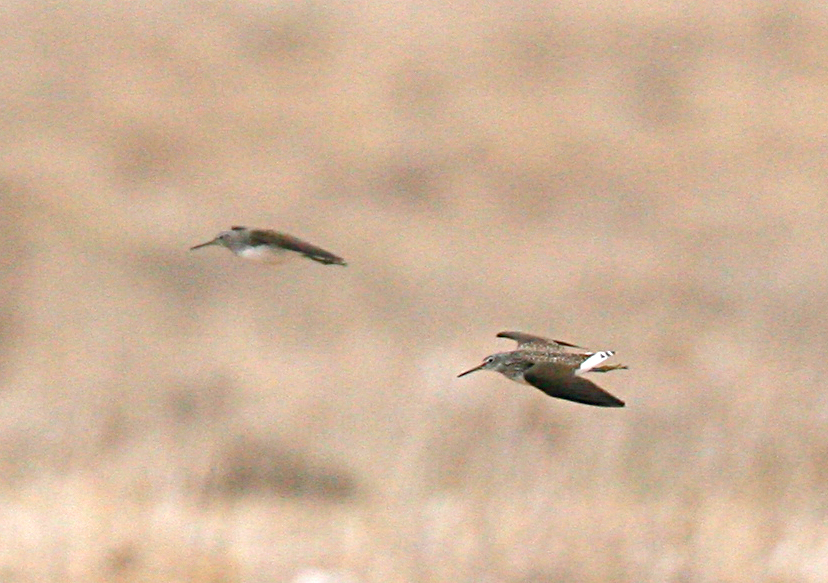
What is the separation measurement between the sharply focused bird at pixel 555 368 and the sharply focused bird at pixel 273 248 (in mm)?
535

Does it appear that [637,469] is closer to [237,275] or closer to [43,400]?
[237,275]

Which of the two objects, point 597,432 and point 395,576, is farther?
point 597,432

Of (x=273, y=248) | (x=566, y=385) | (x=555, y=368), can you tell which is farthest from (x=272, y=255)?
(x=566, y=385)

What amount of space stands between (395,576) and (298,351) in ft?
5.20

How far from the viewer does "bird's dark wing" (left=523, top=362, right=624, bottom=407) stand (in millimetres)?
3232

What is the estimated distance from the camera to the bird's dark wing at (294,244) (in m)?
3.64

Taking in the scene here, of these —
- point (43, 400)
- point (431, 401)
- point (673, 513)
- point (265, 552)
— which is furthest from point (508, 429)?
point (43, 400)

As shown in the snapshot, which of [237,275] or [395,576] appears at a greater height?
[237,275]

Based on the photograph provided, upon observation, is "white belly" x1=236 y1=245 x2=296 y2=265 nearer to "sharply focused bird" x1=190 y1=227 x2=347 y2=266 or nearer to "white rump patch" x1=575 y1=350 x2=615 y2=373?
"sharply focused bird" x1=190 y1=227 x2=347 y2=266

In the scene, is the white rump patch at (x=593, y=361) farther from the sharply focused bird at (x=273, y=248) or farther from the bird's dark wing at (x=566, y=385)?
the sharply focused bird at (x=273, y=248)

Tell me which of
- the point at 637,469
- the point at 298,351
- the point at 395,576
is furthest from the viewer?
the point at 298,351

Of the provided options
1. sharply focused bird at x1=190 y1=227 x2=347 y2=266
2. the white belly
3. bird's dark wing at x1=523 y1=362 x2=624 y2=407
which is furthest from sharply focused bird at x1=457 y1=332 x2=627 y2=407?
the white belly

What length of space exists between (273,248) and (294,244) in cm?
17

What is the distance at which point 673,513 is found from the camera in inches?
301
